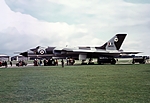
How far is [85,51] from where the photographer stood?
51.4m

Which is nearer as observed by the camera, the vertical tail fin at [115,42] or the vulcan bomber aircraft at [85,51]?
the vulcan bomber aircraft at [85,51]

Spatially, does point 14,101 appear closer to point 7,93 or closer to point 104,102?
point 7,93

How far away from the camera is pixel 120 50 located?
55.2m

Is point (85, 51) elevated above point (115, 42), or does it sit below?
below

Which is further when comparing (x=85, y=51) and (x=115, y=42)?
(x=115, y=42)

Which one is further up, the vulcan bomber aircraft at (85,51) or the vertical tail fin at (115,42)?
the vertical tail fin at (115,42)

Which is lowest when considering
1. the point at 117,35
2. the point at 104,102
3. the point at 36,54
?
→ the point at 104,102

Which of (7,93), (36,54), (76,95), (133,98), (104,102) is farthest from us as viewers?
(36,54)

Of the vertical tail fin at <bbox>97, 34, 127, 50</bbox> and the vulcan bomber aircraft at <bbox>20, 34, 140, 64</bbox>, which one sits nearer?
the vulcan bomber aircraft at <bbox>20, 34, 140, 64</bbox>

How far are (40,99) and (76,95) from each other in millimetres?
1650

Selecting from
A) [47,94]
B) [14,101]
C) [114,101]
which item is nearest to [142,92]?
[114,101]

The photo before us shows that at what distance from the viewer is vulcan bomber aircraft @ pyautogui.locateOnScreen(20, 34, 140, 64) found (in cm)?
5169

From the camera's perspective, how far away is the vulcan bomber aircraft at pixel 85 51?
170 ft

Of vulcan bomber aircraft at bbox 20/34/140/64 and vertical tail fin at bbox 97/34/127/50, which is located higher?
vertical tail fin at bbox 97/34/127/50
